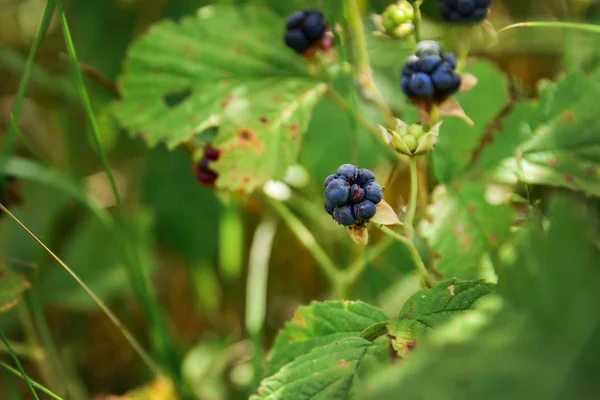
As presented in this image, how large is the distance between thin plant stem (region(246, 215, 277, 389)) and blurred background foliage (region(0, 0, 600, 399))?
97 millimetres

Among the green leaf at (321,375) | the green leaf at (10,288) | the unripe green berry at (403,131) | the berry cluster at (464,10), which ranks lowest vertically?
the green leaf at (10,288)

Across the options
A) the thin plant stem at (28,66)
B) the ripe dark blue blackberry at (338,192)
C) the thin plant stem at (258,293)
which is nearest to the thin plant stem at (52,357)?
the thin plant stem at (28,66)

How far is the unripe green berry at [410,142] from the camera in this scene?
3.99 feet

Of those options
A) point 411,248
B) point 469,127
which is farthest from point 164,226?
point 411,248

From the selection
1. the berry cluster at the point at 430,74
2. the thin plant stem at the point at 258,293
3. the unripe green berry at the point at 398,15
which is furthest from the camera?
the thin plant stem at the point at 258,293

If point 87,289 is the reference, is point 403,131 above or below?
above

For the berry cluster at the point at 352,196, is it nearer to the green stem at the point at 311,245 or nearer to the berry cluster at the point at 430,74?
the berry cluster at the point at 430,74

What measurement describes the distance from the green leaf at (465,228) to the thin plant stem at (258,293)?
599 mm

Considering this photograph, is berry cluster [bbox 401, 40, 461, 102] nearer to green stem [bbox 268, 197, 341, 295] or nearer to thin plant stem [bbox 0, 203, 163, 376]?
green stem [bbox 268, 197, 341, 295]

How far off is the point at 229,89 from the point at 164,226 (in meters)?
0.84

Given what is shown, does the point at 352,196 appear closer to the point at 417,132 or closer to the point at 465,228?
the point at 417,132

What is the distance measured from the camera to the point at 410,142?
1216 mm

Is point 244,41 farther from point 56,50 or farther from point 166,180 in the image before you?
point 56,50

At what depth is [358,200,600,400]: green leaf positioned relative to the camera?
685 millimetres
